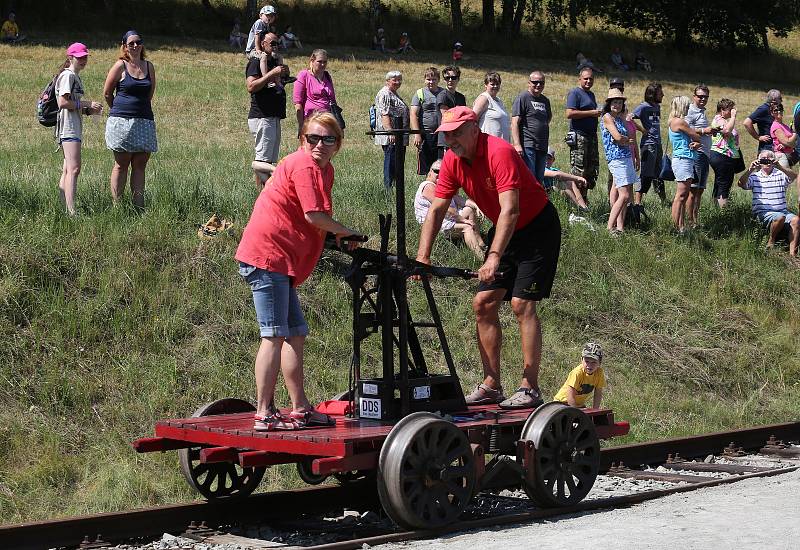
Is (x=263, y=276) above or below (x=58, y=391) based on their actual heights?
above

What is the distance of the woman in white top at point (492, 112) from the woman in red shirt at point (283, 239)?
7.67m

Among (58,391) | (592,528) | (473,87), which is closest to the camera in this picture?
(592,528)

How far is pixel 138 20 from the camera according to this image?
4766cm

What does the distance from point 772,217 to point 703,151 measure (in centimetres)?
142

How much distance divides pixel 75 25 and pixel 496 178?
4067 cm

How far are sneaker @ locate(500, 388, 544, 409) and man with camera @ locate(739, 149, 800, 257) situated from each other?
9.03m

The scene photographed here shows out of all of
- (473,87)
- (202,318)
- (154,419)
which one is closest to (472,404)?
(154,419)

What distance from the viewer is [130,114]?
40.4ft

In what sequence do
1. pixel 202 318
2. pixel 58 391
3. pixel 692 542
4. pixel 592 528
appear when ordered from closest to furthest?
1. pixel 692 542
2. pixel 592 528
3. pixel 58 391
4. pixel 202 318

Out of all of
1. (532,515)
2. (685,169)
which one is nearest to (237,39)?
(685,169)

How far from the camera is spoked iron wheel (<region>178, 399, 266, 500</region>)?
8.14 metres

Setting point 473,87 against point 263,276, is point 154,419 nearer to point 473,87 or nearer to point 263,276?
point 263,276

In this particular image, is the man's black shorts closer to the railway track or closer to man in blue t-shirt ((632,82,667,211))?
the railway track

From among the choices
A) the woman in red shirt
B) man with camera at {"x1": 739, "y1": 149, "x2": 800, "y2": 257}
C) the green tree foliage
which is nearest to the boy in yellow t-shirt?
the woman in red shirt
